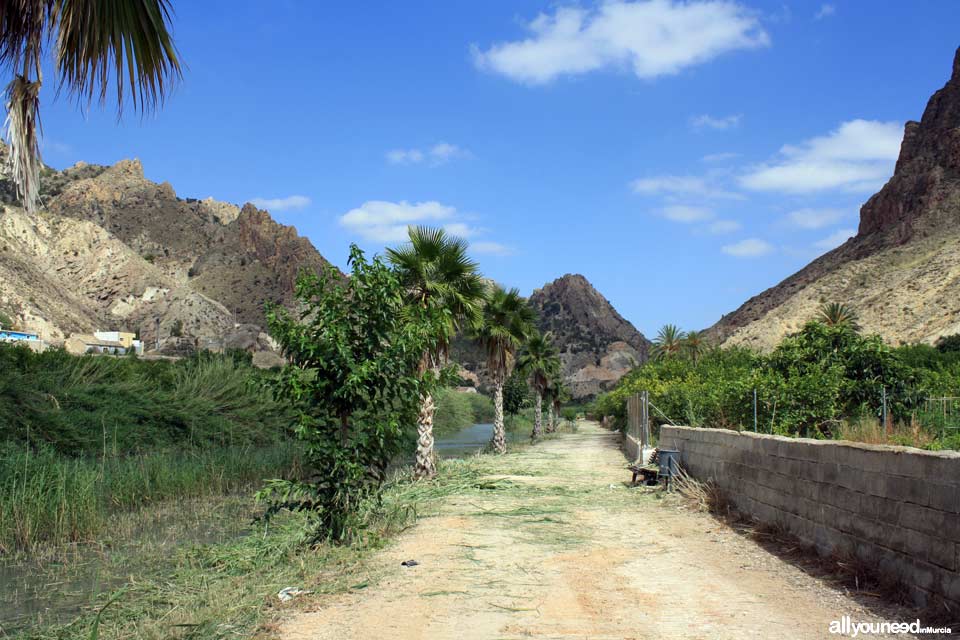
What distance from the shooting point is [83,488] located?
13.0m

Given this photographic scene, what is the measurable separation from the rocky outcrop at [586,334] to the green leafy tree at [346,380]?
421 ft

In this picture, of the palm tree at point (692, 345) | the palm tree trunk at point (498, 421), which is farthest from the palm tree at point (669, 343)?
the palm tree trunk at point (498, 421)

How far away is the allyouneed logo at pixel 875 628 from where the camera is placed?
18.6 ft

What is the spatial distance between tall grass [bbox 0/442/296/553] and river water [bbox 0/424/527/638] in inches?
18.3

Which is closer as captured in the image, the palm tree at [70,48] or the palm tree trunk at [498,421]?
the palm tree at [70,48]

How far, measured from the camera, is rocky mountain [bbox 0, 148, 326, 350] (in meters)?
75.6

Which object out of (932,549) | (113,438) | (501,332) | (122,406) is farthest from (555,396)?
(932,549)

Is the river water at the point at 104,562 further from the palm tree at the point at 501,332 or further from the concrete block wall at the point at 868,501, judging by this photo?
the palm tree at the point at 501,332

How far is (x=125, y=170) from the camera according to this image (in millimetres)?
132000

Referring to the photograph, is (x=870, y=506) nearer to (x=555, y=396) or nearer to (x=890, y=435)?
(x=890, y=435)

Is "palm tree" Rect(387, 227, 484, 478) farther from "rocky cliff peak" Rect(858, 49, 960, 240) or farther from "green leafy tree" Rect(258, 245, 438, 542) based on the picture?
"rocky cliff peak" Rect(858, 49, 960, 240)

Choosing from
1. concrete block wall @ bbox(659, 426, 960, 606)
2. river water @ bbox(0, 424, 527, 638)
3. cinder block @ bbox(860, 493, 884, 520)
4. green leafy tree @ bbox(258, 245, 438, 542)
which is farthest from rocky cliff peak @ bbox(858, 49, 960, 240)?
Answer: green leafy tree @ bbox(258, 245, 438, 542)

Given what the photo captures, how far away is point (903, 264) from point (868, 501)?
92.9 meters

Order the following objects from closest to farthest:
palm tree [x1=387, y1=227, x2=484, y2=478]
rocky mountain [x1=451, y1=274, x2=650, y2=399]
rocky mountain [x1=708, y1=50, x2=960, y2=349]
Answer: palm tree [x1=387, y1=227, x2=484, y2=478], rocky mountain [x1=708, y1=50, x2=960, y2=349], rocky mountain [x1=451, y1=274, x2=650, y2=399]
